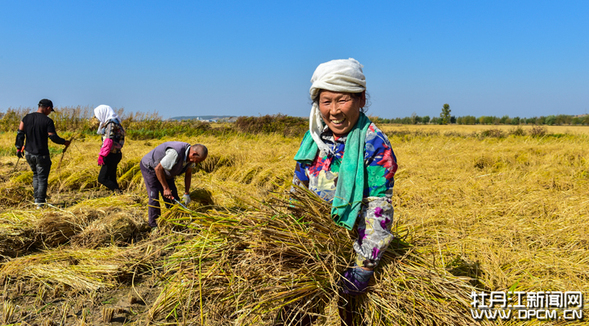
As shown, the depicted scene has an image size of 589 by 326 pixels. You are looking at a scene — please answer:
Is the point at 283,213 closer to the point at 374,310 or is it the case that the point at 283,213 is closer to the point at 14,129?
the point at 374,310

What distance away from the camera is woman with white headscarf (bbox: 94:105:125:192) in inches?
190

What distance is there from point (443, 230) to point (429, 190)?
1826 millimetres

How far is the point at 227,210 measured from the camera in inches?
68.5

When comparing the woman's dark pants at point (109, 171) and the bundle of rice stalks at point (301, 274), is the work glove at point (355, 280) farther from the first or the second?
the woman's dark pants at point (109, 171)

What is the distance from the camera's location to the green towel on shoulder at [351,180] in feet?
4.48

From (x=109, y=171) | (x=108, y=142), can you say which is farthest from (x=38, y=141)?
(x=109, y=171)

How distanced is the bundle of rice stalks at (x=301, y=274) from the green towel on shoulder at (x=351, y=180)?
0.11 m

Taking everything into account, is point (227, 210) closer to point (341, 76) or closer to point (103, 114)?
point (341, 76)

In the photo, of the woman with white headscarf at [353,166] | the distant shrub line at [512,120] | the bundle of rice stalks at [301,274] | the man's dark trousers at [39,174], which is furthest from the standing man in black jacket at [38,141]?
the distant shrub line at [512,120]

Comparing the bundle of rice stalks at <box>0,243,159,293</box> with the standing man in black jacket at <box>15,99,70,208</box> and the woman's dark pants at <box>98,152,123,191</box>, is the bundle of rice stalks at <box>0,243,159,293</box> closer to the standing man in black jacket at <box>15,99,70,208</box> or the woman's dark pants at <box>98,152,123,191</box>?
the standing man in black jacket at <box>15,99,70,208</box>

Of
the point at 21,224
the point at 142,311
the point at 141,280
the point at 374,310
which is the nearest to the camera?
the point at 374,310

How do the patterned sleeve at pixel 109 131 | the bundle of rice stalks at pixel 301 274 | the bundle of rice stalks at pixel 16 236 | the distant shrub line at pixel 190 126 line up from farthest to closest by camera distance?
the distant shrub line at pixel 190 126 → the patterned sleeve at pixel 109 131 → the bundle of rice stalks at pixel 16 236 → the bundle of rice stalks at pixel 301 274

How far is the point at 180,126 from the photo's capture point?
45.5 ft

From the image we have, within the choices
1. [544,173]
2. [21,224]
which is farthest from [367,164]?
[544,173]
